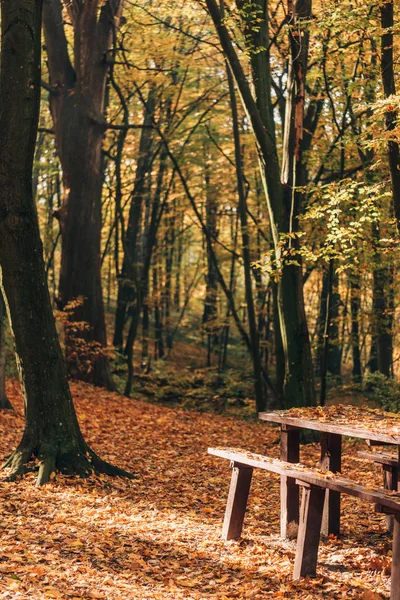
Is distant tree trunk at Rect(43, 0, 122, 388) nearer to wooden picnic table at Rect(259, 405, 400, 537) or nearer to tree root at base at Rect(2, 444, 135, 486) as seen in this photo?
tree root at base at Rect(2, 444, 135, 486)

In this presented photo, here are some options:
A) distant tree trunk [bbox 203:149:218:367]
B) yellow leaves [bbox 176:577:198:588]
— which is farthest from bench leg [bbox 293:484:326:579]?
distant tree trunk [bbox 203:149:218:367]

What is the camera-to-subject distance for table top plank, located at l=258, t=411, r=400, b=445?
5039 millimetres

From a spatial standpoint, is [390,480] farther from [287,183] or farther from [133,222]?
[133,222]

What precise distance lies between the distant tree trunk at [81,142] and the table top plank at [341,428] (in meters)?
9.52

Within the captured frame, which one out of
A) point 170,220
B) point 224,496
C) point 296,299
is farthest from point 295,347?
point 170,220

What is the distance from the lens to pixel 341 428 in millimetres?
5508

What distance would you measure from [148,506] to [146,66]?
12.1 meters

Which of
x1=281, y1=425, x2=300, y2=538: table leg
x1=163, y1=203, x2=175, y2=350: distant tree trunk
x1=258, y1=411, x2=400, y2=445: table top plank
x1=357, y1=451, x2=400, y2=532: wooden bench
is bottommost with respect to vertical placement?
x1=281, y1=425, x2=300, y2=538: table leg

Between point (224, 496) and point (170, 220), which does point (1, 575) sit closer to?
point (224, 496)

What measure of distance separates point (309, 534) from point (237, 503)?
115 cm

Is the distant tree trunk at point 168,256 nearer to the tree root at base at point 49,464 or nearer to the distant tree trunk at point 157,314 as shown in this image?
the distant tree trunk at point 157,314

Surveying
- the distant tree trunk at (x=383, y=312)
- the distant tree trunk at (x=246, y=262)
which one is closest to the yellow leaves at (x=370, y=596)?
the distant tree trunk at (x=246, y=262)

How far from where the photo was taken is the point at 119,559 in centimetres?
560

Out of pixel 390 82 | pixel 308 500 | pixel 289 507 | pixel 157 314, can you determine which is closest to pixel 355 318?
pixel 390 82
